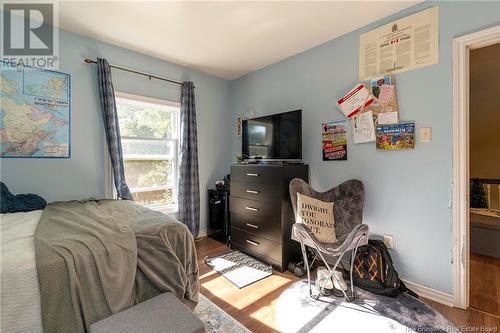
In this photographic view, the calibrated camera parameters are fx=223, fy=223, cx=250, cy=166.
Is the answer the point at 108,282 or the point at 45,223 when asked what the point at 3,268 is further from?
the point at 45,223

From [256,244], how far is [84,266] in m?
1.83

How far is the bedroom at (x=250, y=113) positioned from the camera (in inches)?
72.4

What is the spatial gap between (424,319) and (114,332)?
2.01m

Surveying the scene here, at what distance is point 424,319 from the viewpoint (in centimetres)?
162

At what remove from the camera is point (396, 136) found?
6.81 feet

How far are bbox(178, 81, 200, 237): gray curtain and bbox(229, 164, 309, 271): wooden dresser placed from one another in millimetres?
661

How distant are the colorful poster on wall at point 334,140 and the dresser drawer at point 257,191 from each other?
732 mm

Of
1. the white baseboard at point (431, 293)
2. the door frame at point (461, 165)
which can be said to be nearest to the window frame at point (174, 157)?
the white baseboard at point (431, 293)

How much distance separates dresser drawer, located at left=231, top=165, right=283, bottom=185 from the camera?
7.94 feet

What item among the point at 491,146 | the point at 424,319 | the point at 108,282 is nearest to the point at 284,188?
the point at 424,319

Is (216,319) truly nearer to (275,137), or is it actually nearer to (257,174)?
(257,174)

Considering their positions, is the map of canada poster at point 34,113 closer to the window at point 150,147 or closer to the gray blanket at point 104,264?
the window at point 150,147

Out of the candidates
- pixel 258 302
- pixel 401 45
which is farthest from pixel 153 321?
pixel 401 45

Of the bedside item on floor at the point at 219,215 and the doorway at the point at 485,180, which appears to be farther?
the bedside item on floor at the point at 219,215
